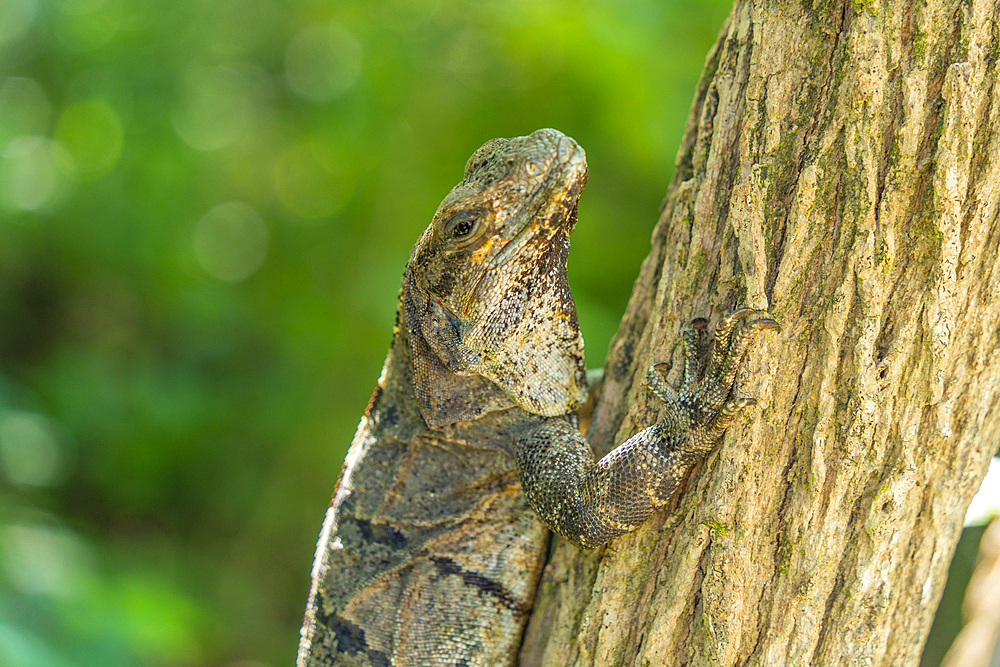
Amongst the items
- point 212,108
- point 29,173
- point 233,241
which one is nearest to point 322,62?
point 212,108

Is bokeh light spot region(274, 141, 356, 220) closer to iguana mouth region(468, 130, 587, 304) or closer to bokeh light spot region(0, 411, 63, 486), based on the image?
bokeh light spot region(0, 411, 63, 486)

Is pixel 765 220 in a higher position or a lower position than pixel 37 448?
higher

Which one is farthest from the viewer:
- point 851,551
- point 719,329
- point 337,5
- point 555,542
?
point 337,5

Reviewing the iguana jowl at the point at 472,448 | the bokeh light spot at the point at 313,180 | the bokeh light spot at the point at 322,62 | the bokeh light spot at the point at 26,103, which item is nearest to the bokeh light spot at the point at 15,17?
the bokeh light spot at the point at 26,103

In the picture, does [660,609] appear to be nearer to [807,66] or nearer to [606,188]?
[807,66]

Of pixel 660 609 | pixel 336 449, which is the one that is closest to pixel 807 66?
pixel 660 609

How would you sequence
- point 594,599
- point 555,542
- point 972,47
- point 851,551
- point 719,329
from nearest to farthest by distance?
point 972,47, point 851,551, point 719,329, point 594,599, point 555,542
